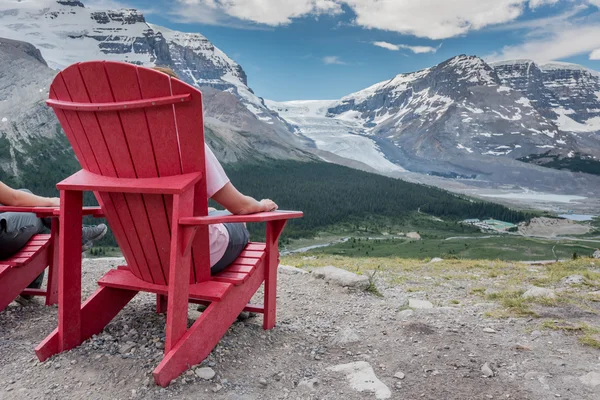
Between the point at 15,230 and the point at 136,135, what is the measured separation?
2.74 metres

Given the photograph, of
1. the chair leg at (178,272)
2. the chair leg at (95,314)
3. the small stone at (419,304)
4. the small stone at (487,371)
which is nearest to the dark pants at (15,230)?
the chair leg at (95,314)

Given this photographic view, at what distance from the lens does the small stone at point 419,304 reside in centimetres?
593

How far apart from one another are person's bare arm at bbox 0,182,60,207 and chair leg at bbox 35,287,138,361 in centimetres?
131

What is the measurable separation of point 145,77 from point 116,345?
2.37 m

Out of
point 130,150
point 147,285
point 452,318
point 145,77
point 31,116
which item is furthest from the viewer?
point 31,116

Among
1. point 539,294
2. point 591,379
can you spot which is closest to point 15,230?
point 591,379

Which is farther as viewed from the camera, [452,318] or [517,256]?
[517,256]

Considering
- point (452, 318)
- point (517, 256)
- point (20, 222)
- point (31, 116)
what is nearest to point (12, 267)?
point (20, 222)

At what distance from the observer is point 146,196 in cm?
342

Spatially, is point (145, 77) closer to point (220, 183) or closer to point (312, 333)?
point (220, 183)

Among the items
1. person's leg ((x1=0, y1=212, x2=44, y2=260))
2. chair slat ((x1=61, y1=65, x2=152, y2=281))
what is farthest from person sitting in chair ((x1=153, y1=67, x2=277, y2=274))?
person's leg ((x1=0, y1=212, x2=44, y2=260))

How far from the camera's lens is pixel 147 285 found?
4000 mm

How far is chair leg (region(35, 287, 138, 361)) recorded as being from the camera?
3.83m

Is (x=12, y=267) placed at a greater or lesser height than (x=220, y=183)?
lesser
